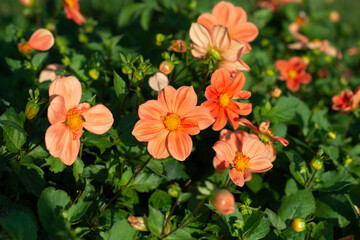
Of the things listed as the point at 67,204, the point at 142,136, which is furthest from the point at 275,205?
the point at 67,204

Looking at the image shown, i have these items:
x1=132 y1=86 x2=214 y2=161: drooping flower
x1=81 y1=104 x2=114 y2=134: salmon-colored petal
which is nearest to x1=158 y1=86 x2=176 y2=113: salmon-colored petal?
x1=132 y1=86 x2=214 y2=161: drooping flower

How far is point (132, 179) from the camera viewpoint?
5.26 feet

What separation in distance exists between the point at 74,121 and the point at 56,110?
0.31 feet

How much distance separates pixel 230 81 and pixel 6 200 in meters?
1.07

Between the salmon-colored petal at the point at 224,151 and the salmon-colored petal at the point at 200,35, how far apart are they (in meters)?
0.51

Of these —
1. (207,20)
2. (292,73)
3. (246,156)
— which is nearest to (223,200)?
(246,156)

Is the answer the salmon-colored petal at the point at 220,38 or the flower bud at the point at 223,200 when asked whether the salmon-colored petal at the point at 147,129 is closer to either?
the flower bud at the point at 223,200

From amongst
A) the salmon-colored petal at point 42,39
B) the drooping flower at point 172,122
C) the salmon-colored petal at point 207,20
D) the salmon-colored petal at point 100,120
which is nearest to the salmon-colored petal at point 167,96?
the drooping flower at point 172,122

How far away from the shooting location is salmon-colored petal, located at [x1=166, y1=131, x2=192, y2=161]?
1407mm

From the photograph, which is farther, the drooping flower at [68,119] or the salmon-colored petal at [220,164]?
the salmon-colored petal at [220,164]

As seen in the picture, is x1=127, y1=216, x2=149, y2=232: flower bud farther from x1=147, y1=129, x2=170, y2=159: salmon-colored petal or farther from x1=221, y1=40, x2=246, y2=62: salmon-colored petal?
x1=221, y1=40, x2=246, y2=62: salmon-colored petal

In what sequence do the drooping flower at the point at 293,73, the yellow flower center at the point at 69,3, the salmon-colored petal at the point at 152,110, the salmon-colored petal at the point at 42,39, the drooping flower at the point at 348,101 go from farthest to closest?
1. the drooping flower at the point at 293,73
2. the yellow flower center at the point at 69,3
3. the drooping flower at the point at 348,101
4. the salmon-colored petal at the point at 42,39
5. the salmon-colored petal at the point at 152,110

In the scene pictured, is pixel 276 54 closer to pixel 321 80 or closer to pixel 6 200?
pixel 321 80

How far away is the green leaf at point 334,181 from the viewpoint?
174 centimetres
